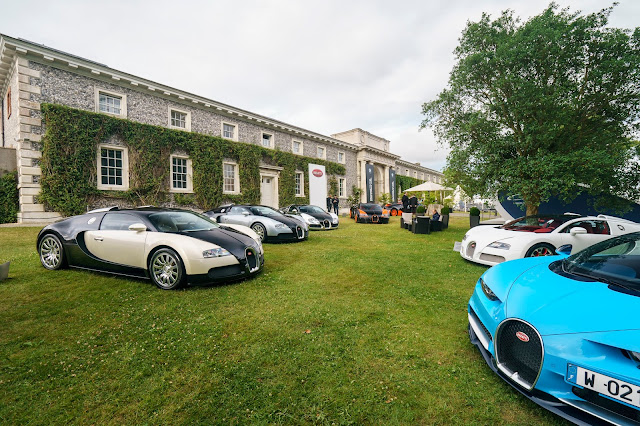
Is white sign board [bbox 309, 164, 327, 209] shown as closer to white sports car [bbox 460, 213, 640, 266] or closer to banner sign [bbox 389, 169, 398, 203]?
banner sign [bbox 389, 169, 398, 203]

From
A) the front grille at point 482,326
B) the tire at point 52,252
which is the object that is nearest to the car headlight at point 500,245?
the front grille at point 482,326

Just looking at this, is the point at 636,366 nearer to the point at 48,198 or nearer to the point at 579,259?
the point at 579,259

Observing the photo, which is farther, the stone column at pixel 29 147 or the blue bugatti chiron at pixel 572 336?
the stone column at pixel 29 147

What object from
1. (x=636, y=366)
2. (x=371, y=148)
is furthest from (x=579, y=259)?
(x=371, y=148)

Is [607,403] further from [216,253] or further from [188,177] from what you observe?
[188,177]

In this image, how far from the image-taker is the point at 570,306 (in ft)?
5.85

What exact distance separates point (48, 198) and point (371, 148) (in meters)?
26.1

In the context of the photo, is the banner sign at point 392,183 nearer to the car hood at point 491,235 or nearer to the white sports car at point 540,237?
the car hood at point 491,235

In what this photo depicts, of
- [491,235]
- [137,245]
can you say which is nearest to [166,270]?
[137,245]

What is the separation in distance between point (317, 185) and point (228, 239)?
19.6 m

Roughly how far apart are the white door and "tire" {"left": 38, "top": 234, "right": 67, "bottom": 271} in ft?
48.6

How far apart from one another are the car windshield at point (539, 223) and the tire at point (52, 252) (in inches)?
364

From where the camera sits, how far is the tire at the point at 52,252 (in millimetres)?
4913

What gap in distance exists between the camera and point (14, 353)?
2.48 metres
